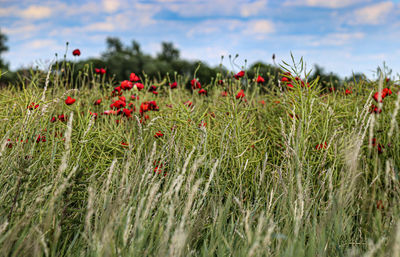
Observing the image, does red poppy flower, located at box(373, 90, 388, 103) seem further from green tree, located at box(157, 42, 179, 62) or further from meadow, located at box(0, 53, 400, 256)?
green tree, located at box(157, 42, 179, 62)

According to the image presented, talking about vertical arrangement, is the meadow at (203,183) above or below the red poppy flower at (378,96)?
below

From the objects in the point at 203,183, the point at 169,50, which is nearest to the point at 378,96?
the point at 203,183

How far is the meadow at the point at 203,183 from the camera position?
1533 mm

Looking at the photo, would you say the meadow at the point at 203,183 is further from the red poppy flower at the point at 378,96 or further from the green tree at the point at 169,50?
the green tree at the point at 169,50

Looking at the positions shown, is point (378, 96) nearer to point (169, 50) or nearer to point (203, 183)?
point (203, 183)

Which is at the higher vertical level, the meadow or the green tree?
the green tree

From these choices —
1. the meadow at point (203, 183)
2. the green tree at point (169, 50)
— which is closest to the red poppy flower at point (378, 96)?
the meadow at point (203, 183)

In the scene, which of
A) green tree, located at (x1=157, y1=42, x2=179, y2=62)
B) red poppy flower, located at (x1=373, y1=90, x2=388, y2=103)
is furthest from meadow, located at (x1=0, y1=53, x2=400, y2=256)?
green tree, located at (x1=157, y1=42, x2=179, y2=62)

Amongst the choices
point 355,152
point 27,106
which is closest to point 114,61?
point 27,106

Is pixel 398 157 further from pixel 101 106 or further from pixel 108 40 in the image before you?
pixel 108 40

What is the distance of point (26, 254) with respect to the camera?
5.03 ft

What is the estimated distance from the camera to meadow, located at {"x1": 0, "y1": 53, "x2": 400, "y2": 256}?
1.53 meters

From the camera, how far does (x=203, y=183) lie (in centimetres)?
250

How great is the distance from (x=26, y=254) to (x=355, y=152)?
155 centimetres
